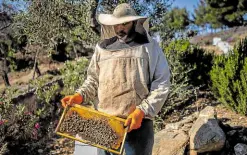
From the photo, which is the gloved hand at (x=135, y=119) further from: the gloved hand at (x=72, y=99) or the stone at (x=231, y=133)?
the stone at (x=231, y=133)

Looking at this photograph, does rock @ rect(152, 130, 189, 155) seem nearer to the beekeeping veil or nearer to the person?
the person

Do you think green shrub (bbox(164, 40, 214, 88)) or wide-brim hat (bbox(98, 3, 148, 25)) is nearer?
wide-brim hat (bbox(98, 3, 148, 25))

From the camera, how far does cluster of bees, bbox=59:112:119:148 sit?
2512 mm

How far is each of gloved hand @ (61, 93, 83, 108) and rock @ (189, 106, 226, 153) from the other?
201cm

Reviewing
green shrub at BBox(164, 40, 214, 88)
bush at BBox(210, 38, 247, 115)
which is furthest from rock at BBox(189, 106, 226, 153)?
green shrub at BBox(164, 40, 214, 88)

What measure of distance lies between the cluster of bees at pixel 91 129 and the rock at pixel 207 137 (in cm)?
195

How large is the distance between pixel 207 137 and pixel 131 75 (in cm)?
200

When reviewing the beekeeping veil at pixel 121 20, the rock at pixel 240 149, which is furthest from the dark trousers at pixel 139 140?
the rock at pixel 240 149

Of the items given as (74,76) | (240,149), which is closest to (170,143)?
(240,149)

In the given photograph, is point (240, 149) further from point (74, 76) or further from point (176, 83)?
point (74, 76)

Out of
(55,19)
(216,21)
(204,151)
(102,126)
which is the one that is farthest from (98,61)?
(216,21)

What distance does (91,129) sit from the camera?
258cm

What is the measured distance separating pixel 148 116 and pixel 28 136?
4451 mm

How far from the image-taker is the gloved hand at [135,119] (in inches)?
92.7
